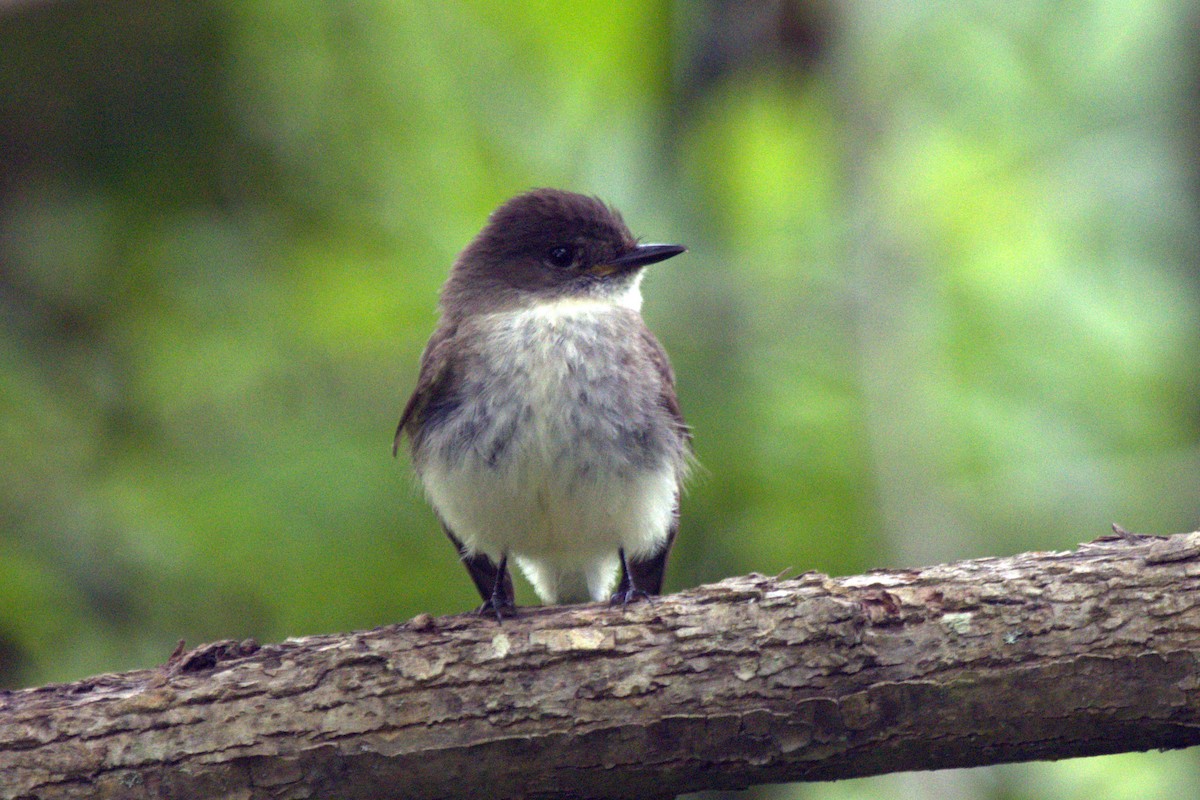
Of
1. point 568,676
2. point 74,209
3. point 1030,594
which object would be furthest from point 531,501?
point 74,209

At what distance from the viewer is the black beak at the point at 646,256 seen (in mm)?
4969

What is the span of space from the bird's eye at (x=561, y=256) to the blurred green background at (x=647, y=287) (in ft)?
3.05

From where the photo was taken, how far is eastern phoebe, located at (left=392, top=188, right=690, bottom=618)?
4.34m

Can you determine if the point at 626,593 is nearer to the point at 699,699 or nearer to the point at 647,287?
the point at 699,699

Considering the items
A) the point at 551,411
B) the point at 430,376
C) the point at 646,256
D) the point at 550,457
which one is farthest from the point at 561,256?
the point at 550,457

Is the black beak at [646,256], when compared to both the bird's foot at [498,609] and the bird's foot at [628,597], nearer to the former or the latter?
the bird's foot at [628,597]

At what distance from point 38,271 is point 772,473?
3.20m

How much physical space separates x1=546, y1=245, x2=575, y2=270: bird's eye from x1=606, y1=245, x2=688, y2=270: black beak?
0.15m

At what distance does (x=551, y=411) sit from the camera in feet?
14.2

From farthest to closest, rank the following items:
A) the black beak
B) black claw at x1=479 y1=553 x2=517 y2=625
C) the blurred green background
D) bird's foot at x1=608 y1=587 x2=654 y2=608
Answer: the blurred green background
the black beak
black claw at x1=479 y1=553 x2=517 y2=625
bird's foot at x1=608 y1=587 x2=654 y2=608

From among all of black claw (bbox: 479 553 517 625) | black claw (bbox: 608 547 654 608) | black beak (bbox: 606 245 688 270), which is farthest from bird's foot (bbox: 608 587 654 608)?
black beak (bbox: 606 245 688 270)

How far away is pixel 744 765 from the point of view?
3.42 metres

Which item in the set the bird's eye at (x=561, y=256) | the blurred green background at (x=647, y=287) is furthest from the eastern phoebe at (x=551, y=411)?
the blurred green background at (x=647, y=287)

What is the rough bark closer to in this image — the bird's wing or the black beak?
the bird's wing
